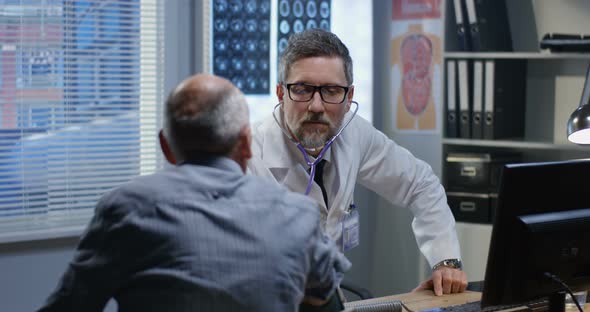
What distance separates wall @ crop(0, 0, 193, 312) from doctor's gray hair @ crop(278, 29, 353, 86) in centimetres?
118

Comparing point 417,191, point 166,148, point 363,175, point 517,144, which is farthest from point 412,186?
point 166,148

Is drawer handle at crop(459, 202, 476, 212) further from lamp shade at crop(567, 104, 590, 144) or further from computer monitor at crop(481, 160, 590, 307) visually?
computer monitor at crop(481, 160, 590, 307)

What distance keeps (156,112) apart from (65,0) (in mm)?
563

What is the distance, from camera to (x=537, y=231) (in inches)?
65.9

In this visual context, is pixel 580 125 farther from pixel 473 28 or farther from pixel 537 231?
pixel 473 28

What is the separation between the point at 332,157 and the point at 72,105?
125 centimetres

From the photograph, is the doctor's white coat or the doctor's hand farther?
the doctor's white coat

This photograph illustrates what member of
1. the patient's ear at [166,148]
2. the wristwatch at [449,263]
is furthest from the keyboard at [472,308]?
the patient's ear at [166,148]

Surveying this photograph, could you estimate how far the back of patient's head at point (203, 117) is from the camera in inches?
49.2

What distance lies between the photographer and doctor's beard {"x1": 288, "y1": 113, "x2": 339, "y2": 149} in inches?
87.4

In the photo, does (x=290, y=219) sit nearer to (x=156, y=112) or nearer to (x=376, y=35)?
(x=156, y=112)

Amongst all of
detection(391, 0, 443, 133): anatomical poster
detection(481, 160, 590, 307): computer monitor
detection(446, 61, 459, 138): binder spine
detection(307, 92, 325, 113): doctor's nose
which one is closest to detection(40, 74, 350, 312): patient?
detection(481, 160, 590, 307): computer monitor

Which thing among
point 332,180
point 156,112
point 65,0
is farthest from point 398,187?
point 65,0

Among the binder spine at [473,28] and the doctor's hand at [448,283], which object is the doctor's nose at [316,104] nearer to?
the doctor's hand at [448,283]
